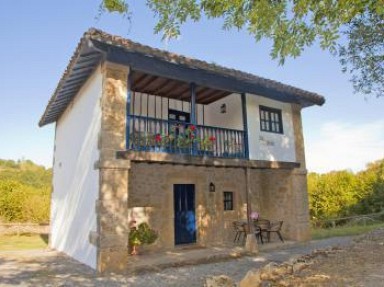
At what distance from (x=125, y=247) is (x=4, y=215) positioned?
14.5 meters

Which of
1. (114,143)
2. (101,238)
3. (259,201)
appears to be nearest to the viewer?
(101,238)

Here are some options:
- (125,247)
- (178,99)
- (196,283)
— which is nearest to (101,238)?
(125,247)

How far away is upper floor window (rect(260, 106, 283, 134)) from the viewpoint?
37.4 ft

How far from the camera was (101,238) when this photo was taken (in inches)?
288

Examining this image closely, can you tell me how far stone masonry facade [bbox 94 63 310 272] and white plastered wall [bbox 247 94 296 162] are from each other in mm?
350

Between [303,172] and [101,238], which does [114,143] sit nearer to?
[101,238]

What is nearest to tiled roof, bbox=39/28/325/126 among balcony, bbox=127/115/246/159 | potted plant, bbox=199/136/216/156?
balcony, bbox=127/115/246/159

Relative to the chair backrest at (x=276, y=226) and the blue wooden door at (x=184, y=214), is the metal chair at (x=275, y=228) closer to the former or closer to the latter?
the chair backrest at (x=276, y=226)

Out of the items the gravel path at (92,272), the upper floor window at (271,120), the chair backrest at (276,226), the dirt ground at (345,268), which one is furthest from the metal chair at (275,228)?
the upper floor window at (271,120)

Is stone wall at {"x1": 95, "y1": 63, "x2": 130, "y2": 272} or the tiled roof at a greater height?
the tiled roof

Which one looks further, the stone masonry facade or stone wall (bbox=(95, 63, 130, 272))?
the stone masonry facade

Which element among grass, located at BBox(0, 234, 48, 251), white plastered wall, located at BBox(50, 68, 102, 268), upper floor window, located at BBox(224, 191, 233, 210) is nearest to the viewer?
white plastered wall, located at BBox(50, 68, 102, 268)

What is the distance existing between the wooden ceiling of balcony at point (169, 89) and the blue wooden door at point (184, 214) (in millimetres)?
3174

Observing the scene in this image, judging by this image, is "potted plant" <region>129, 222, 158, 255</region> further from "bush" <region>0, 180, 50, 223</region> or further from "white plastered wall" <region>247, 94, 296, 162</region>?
"bush" <region>0, 180, 50, 223</region>
